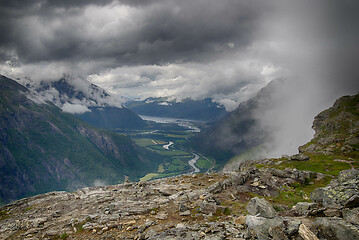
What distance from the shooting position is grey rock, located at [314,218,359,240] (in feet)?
39.0

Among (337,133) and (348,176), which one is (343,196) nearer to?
(348,176)

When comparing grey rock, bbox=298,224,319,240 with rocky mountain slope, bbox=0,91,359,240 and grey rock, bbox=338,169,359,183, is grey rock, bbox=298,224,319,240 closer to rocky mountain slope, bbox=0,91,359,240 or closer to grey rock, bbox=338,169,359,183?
rocky mountain slope, bbox=0,91,359,240

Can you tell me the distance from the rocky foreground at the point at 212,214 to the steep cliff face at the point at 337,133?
348 feet

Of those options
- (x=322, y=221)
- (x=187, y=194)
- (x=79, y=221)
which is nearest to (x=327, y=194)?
(x=322, y=221)

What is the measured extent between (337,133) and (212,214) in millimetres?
181408

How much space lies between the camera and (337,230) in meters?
12.1

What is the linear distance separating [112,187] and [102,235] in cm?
2749

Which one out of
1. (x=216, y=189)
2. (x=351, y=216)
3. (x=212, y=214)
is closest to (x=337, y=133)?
(x=216, y=189)

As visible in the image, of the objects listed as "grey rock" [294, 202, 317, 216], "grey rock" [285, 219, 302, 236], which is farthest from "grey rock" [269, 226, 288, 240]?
"grey rock" [294, 202, 317, 216]

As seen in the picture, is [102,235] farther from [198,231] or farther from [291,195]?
[291,195]

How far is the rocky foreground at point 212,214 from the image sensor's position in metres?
13.9

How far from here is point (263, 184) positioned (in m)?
35.2

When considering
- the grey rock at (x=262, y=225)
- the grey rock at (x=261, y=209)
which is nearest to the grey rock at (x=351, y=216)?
the grey rock at (x=262, y=225)

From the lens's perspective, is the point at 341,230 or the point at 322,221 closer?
the point at 341,230
